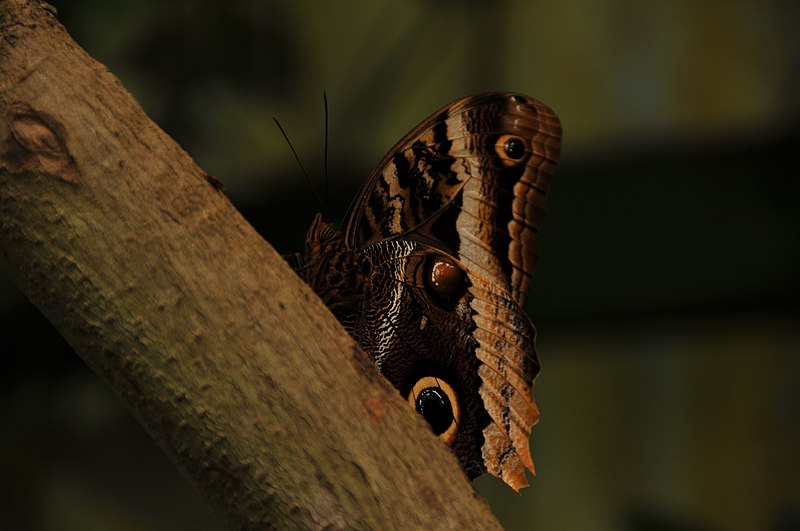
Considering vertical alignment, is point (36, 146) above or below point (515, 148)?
below

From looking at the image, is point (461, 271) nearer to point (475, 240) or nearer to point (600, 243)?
point (475, 240)

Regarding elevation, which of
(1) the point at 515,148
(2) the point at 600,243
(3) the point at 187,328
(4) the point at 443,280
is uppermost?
(2) the point at 600,243

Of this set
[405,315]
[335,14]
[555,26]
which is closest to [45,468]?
[335,14]

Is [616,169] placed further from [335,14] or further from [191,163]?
[191,163]

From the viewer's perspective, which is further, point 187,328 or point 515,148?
point 515,148

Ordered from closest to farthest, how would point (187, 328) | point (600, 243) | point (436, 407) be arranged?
point (187, 328) < point (436, 407) < point (600, 243)

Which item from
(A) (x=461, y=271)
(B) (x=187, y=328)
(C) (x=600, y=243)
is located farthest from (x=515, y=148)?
(C) (x=600, y=243)

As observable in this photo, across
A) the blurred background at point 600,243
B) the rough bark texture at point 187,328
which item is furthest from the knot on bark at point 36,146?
the blurred background at point 600,243

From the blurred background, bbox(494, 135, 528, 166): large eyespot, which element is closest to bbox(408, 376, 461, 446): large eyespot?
bbox(494, 135, 528, 166): large eyespot
